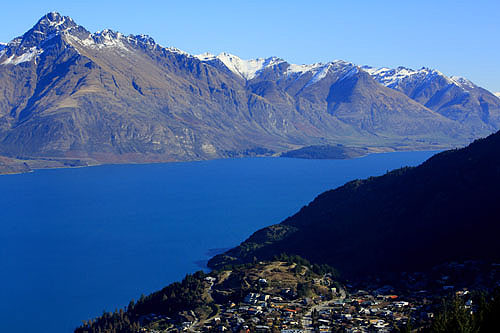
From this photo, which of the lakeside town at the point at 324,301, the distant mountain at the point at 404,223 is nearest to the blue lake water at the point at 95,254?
the distant mountain at the point at 404,223

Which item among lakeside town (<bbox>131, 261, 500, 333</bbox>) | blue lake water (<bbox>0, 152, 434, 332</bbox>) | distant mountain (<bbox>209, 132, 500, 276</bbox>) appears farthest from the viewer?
blue lake water (<bbox>0, 152, 434, 332</bbox>)

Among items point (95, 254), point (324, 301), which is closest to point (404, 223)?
point (324, 301)

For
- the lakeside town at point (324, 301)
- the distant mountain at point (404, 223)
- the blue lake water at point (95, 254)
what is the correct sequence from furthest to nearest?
the blue lake water at point (95, 254) → the distant mountain at point (404, 223) → the lakeside town at point (324, 301)

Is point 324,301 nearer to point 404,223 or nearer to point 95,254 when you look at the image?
point 404,223

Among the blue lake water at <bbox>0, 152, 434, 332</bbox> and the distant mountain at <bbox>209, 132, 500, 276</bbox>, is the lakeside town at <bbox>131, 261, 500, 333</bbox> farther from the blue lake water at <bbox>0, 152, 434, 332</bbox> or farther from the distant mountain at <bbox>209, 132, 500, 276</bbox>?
the blue lake water at <bbox>0, 152, 434, 332</bbox>

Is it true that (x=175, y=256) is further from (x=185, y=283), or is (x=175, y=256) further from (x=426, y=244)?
(x=426, y=244)

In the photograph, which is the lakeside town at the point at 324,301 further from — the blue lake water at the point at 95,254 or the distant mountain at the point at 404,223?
the blue lake water at the point at 95,254

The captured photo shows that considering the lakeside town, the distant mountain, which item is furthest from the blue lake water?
the lakeside town

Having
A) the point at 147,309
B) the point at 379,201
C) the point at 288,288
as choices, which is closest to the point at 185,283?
the point at 147,309

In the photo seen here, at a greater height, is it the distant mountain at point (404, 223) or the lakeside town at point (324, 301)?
the distant mountain at point (404, 223)
